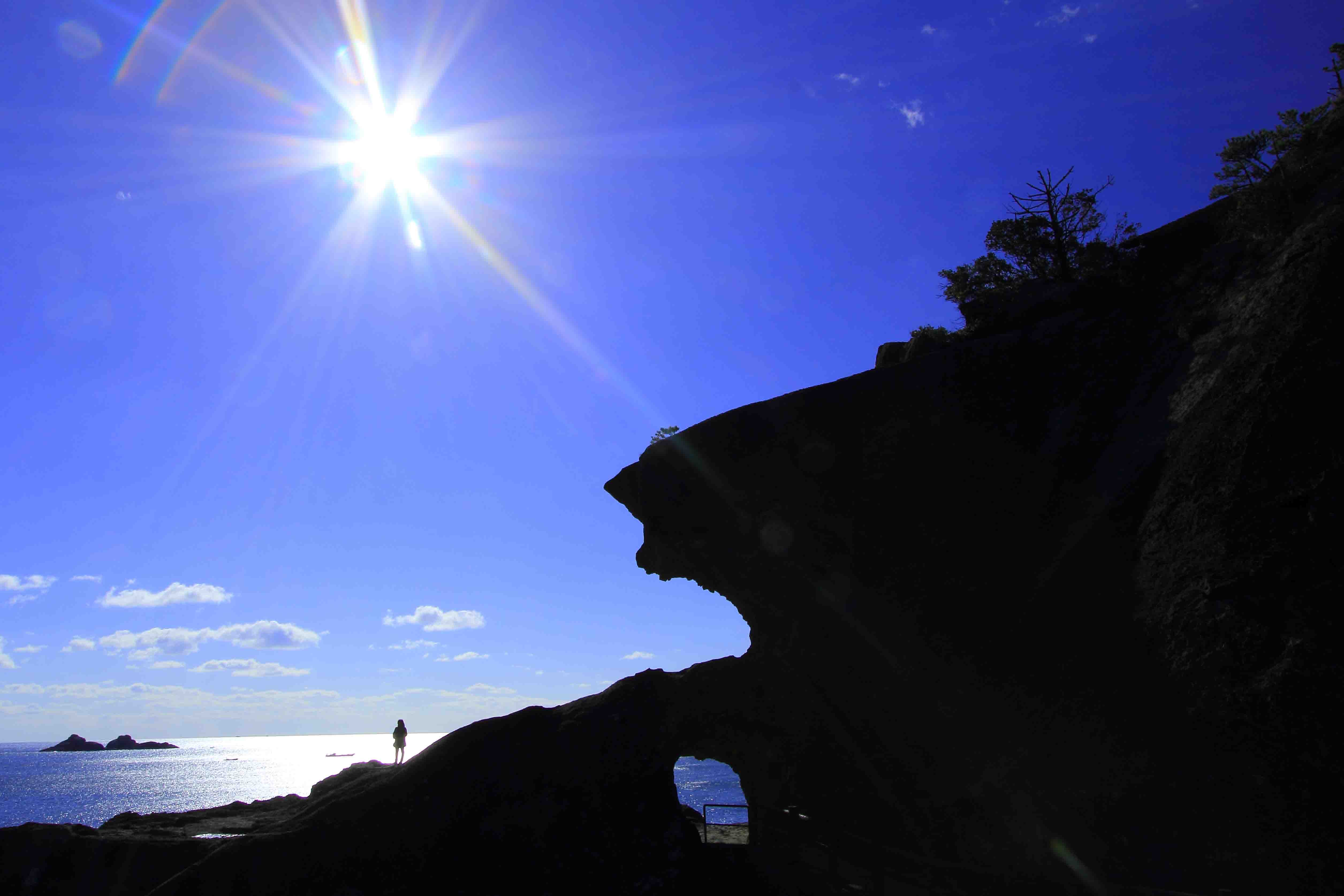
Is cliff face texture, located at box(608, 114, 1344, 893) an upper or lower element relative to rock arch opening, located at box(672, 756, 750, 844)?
upper

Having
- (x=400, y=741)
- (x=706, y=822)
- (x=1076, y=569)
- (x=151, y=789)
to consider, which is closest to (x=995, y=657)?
(x=1076, y=569)

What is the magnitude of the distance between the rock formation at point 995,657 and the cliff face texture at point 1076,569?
0.06 metres

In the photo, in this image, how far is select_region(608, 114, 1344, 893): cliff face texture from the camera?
1305cm

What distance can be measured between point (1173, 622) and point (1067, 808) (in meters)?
4.07

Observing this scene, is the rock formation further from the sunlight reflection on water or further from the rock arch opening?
the sunlight reflection on water

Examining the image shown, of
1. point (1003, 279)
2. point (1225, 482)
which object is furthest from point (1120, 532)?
point (1003, 279)

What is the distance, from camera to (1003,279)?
29.5m

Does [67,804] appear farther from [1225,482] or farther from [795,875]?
[1225,482]

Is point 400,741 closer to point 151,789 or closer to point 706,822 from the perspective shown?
point 706,822

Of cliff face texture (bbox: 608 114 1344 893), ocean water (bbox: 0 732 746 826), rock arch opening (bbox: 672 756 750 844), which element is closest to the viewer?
cliff face texture (bbox: 608 114 1344 893)

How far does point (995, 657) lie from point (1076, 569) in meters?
2.55

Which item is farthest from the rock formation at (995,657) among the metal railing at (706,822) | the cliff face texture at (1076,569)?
the metal railing at (706,822)

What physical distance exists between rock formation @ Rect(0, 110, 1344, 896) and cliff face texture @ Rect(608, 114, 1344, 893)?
61mm

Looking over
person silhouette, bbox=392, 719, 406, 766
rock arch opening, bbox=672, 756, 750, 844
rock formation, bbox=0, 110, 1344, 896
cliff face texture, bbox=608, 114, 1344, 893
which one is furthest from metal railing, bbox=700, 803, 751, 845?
person silhouette, bbox=392, 719, 406, 766
